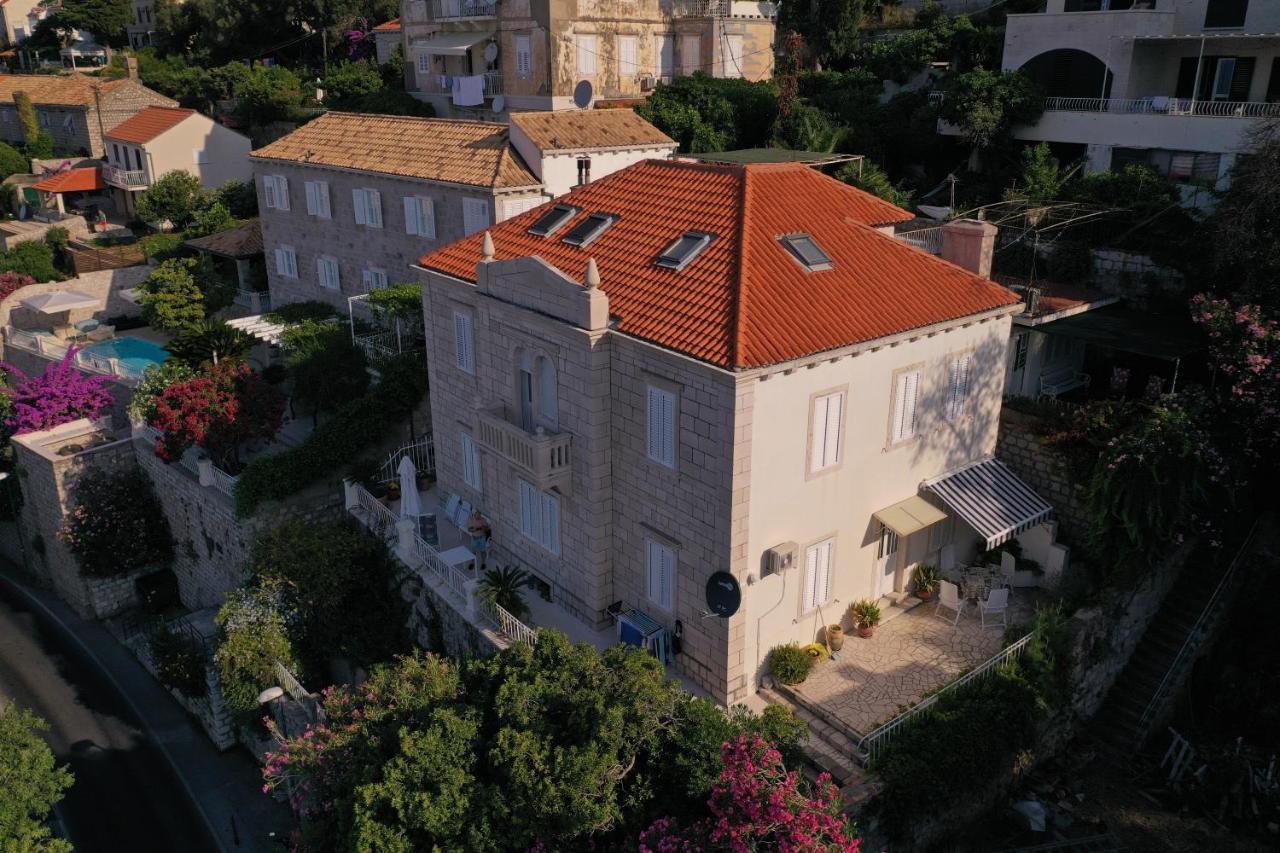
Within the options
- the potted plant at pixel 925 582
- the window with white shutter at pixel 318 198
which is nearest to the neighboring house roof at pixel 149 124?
the window with white shutter at pixel 318 198

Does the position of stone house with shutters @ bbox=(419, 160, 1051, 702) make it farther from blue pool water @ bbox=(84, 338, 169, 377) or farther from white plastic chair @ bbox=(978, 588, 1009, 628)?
blue pool water @ bbox=(84, 338, 169, 377)

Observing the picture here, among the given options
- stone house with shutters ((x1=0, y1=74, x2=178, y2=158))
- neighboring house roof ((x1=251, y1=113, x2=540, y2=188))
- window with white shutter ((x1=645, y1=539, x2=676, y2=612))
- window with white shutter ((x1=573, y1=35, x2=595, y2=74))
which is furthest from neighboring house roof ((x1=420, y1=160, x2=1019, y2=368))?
stone house with shutters ((x1=0, y1=74, x2=178, y2=158))

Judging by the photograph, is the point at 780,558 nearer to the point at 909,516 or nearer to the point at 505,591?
the point at 909,516

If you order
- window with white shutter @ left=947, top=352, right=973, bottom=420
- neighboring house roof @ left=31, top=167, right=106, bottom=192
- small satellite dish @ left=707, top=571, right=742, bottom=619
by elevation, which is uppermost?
window with white shutter @ left=947, top=352, right=973, bottom=420

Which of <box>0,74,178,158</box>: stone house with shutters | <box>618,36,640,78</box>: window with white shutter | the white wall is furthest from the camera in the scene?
<box>0,74,178,158</box>: stone house with shutters

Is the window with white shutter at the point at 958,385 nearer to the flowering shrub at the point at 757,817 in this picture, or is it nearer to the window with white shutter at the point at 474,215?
the flowering shrub at the point at 757,817

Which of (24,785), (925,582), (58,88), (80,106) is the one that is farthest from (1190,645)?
(58,88)
